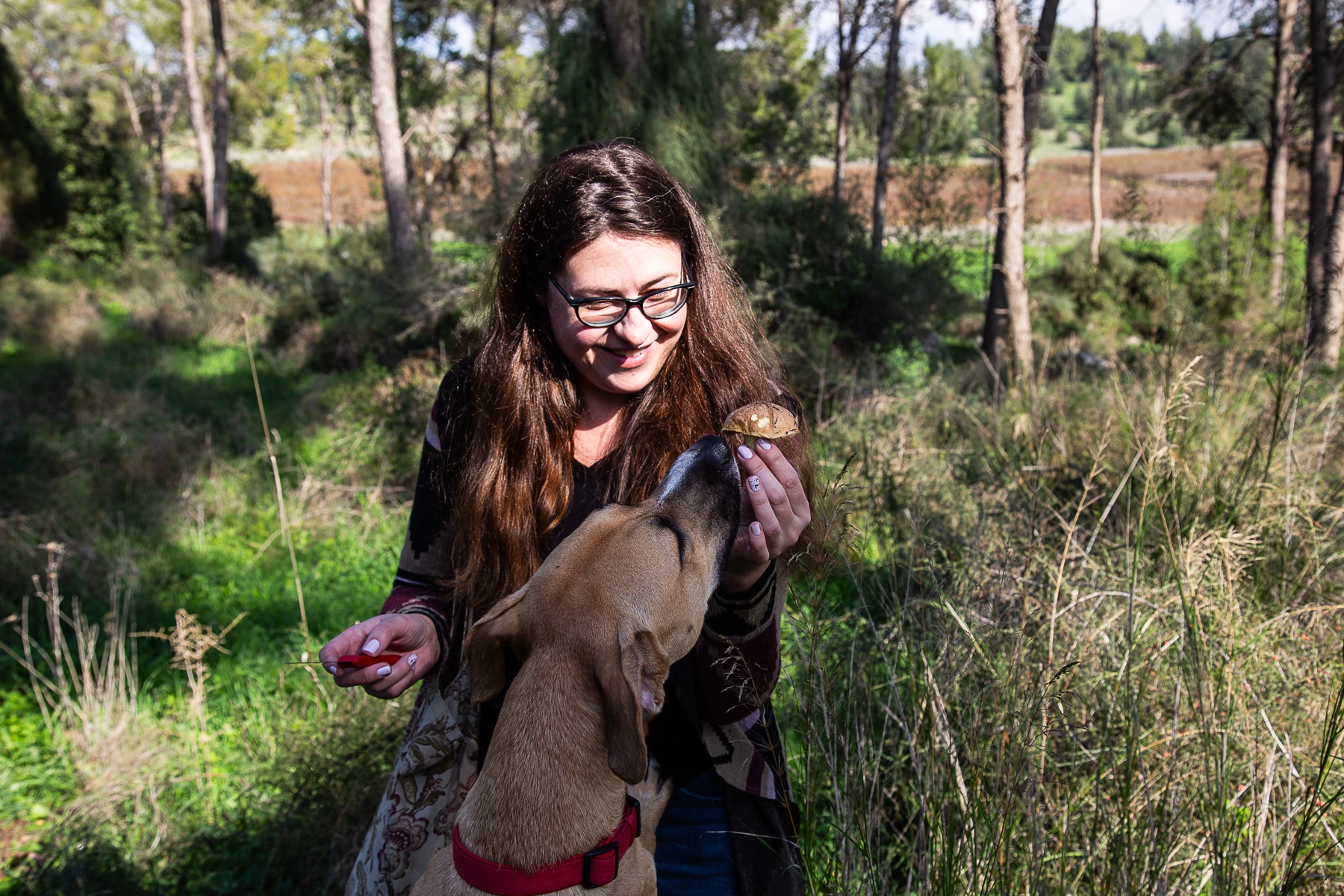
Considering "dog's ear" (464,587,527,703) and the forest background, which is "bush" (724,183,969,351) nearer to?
the forest background

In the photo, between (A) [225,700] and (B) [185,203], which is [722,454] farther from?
(B) [185,203]

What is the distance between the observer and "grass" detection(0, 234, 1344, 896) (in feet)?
6.50

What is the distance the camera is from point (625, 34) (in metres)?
9.95

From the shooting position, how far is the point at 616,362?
220cm

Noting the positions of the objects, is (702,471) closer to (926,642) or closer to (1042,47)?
(926,642)

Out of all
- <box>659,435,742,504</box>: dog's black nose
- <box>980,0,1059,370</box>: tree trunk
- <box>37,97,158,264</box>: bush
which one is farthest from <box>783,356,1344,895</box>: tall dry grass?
<box>37,97,158,264</box>: bush

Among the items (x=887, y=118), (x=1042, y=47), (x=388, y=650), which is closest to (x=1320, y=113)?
(x=1042, y=47)

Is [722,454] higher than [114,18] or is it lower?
lower

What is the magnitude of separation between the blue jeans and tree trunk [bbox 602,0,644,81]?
Result: 9.62 meters

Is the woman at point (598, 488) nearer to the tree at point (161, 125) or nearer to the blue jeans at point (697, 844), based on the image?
the blue jeans at point (697, 844)

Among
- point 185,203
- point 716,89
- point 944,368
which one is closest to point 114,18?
point 185,203

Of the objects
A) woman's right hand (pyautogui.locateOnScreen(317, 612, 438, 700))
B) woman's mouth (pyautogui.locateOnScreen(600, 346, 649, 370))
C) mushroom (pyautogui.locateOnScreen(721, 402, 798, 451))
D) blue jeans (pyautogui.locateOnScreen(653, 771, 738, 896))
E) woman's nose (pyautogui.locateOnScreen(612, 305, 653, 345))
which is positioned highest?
woman's nose (pyautogui.locateOnScreen(612, 305, 653, 345))

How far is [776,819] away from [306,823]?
230 centimetres

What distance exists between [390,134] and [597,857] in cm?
1171
